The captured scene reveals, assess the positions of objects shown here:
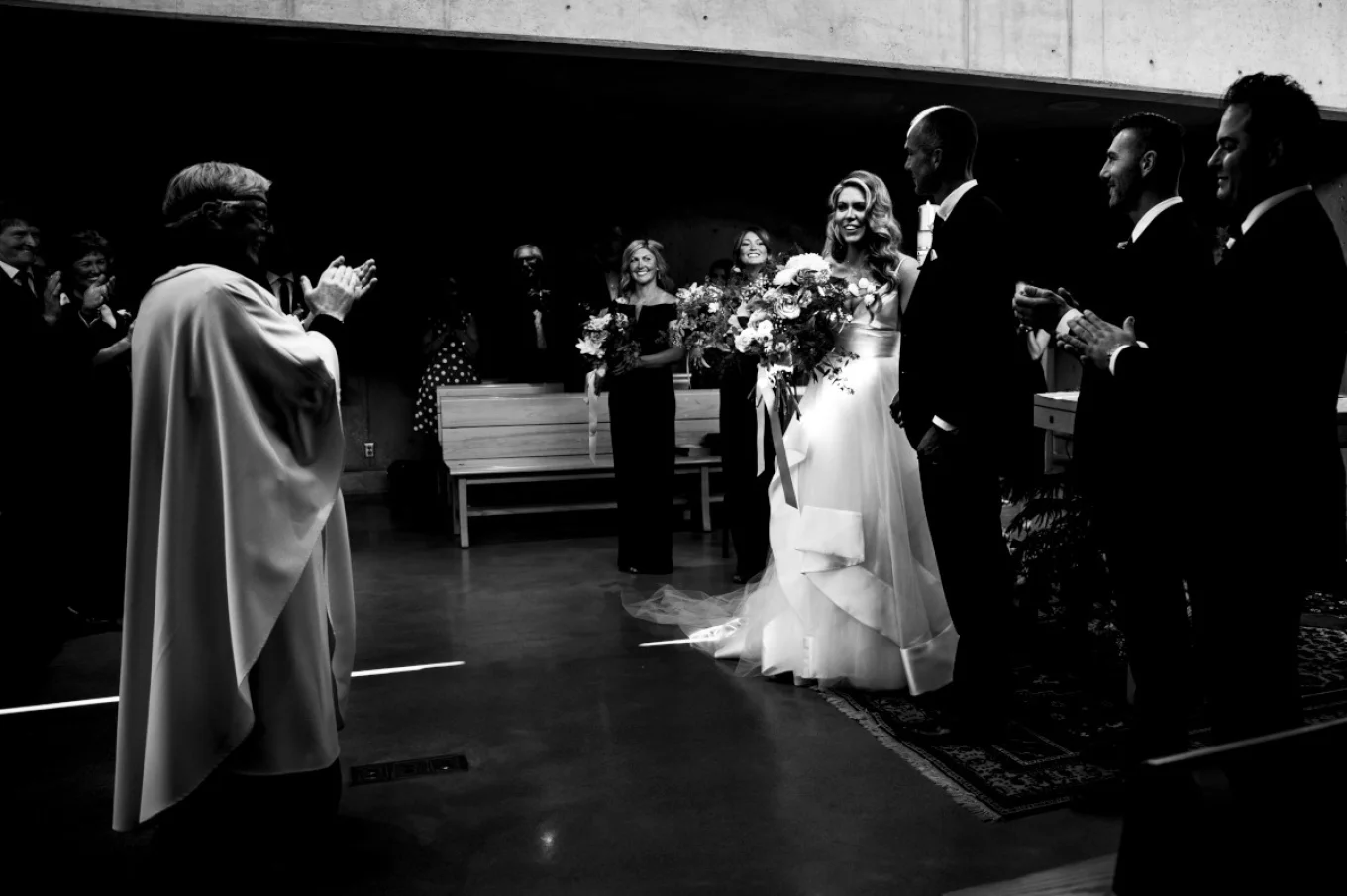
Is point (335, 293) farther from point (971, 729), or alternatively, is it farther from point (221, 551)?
point (971, 729)

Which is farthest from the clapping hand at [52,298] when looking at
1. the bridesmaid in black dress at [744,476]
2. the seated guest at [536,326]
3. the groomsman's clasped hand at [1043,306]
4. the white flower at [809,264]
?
the groomsman's clasped hand at [1043,306]

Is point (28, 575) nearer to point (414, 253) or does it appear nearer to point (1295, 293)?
point (1295, 293)

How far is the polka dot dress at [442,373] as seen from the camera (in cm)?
945

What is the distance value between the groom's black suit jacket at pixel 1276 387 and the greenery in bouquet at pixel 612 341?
433 cm

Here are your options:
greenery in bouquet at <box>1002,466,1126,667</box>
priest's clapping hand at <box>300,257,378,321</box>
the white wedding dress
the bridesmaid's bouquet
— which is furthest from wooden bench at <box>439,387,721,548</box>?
priest's clapping hand at <box>300,257,378,321</box>

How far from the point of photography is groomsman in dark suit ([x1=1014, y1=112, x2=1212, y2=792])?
281 centimetres

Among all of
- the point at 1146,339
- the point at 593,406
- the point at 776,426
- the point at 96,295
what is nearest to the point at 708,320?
the point at 776,426

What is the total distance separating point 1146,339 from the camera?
2.82 metres

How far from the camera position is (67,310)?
5824 millimetres

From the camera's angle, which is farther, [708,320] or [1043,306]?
[708,320]

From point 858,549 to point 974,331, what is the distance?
115 cm

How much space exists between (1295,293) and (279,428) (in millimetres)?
2443

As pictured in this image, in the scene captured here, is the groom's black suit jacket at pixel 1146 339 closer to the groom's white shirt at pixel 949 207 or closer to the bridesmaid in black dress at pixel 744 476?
the groom's white shirt at pixel 949 207

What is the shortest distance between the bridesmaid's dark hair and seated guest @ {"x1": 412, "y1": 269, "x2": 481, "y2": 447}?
18.6 feet
